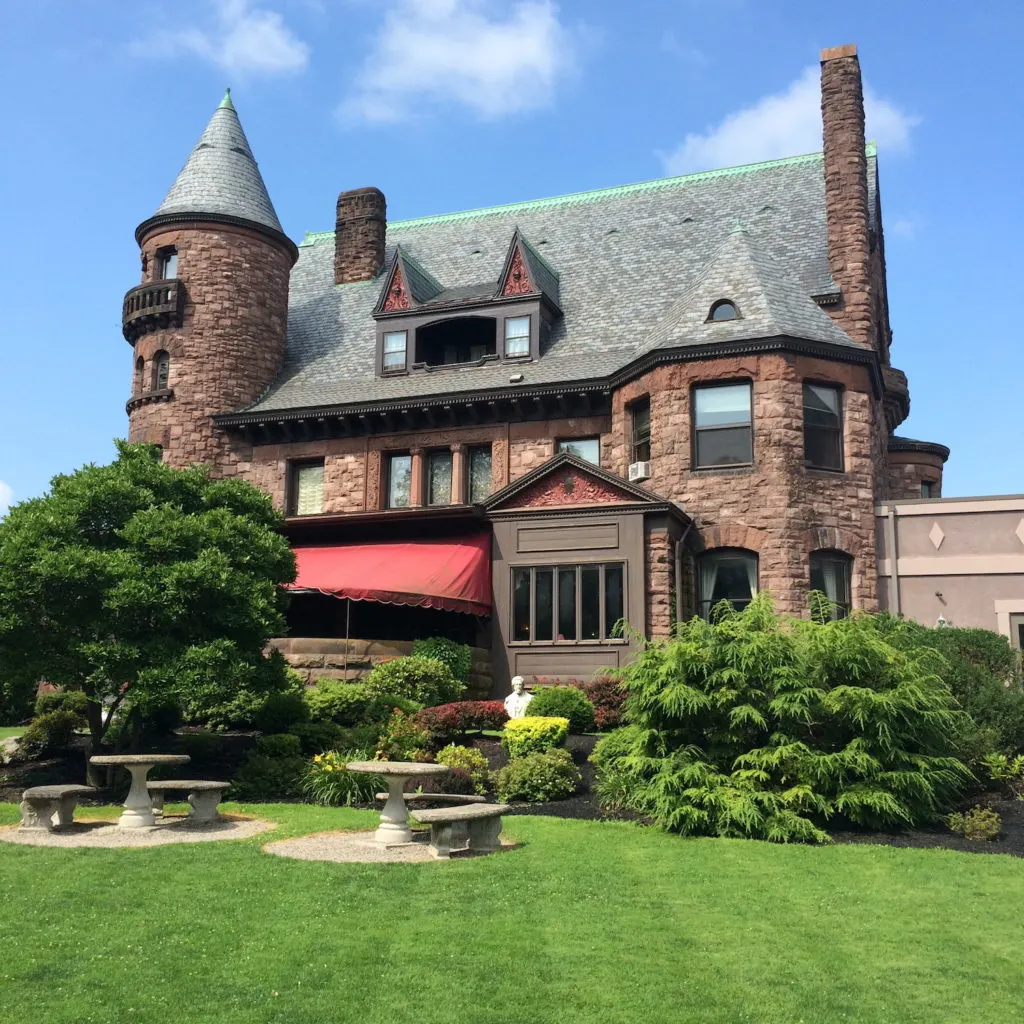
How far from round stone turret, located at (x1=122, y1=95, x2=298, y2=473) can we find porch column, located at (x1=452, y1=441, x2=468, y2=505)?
6.52 metres

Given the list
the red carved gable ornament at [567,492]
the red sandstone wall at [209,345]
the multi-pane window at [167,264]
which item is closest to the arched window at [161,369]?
the red sandstone wall at [209,345]

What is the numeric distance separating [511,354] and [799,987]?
76.5ft

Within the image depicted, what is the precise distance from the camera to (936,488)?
29.7m

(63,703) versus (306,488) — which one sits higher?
(306,488)

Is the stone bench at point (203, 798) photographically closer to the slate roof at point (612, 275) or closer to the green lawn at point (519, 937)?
the green lawn at point (519, 937)

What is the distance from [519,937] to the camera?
809cm

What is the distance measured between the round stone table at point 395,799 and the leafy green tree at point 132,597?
15.1 ft

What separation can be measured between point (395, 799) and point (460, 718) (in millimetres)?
5888

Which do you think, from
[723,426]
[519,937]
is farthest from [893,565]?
[519,937]

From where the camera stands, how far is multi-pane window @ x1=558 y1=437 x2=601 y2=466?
27109 mm

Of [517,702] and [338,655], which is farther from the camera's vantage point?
[338,655]

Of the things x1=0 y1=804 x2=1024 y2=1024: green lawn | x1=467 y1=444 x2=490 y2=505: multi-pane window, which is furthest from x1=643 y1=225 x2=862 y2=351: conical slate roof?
x1=0 y1=804 x2=1024 y2=1024: green lawn

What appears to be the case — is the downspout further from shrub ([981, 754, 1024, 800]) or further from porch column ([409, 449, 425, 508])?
porch column ([409, 449, 425, 508])

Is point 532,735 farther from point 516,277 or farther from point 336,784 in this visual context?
point 516,277
